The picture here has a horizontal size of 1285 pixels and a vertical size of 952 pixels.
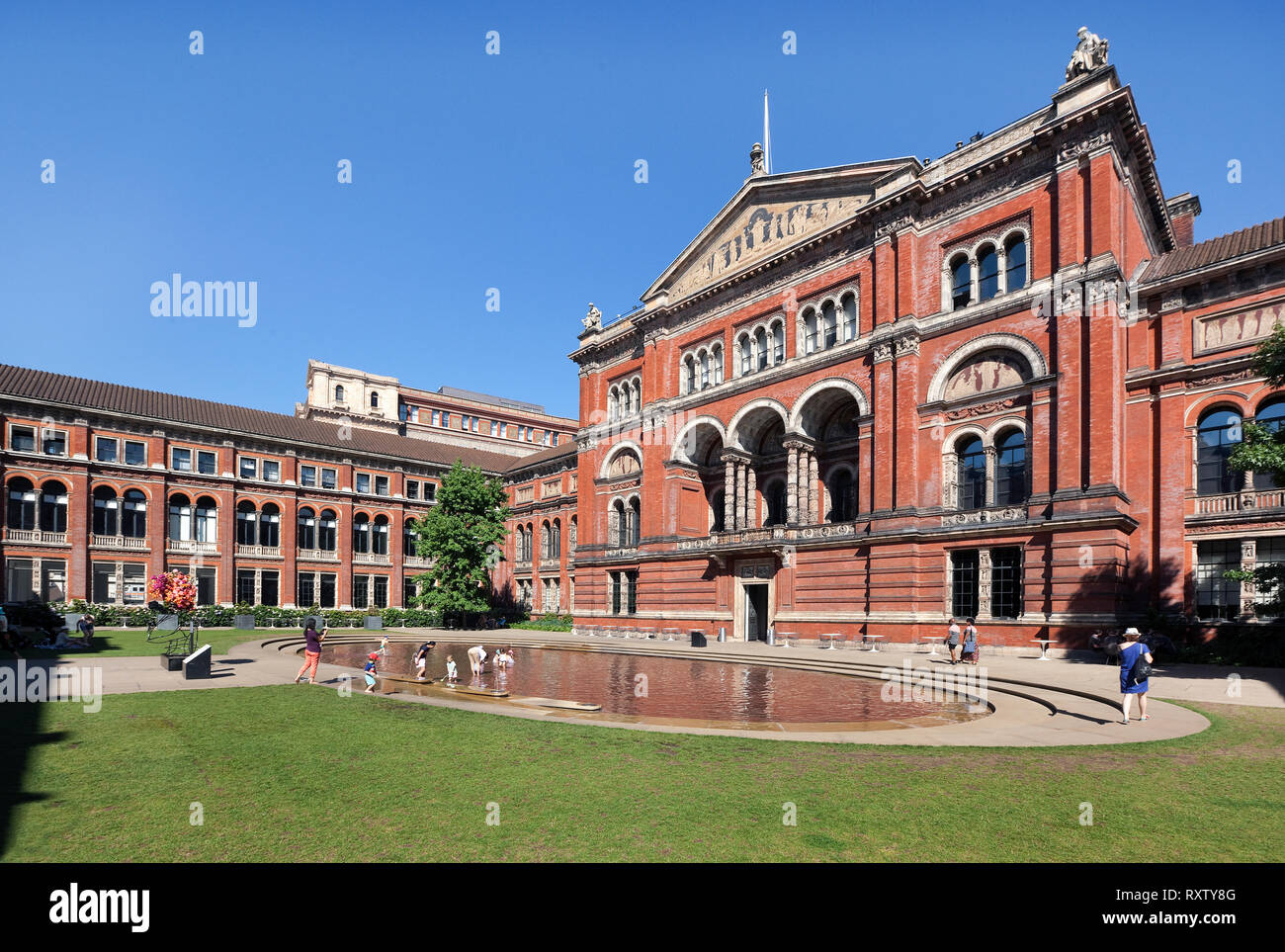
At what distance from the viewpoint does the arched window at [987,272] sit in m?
30.2

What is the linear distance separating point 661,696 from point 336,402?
235ft

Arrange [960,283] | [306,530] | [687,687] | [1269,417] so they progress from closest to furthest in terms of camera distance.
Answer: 1. [687,687]
2. [1269,417]
3. [960,283]
4. [306,530]

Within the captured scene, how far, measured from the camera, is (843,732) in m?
11.9

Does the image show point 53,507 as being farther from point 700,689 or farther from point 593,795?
point 593,795

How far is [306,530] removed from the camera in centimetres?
5797

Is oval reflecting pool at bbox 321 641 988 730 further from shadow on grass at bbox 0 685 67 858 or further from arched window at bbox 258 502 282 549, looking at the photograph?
arched window at bbox 258 502 282 549

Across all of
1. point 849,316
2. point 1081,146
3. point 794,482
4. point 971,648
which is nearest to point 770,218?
point 849,316

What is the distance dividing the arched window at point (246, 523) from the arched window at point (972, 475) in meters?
51.0

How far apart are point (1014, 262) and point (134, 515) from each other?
57.2 m

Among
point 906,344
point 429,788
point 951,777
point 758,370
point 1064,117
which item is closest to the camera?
point 429,788

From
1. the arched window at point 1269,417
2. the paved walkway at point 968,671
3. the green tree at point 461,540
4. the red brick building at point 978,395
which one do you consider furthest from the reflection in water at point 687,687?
the green tree at point 461,540

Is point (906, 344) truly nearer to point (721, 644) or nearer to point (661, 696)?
point (721, 644)

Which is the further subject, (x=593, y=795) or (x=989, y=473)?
(x=989, y=473)
